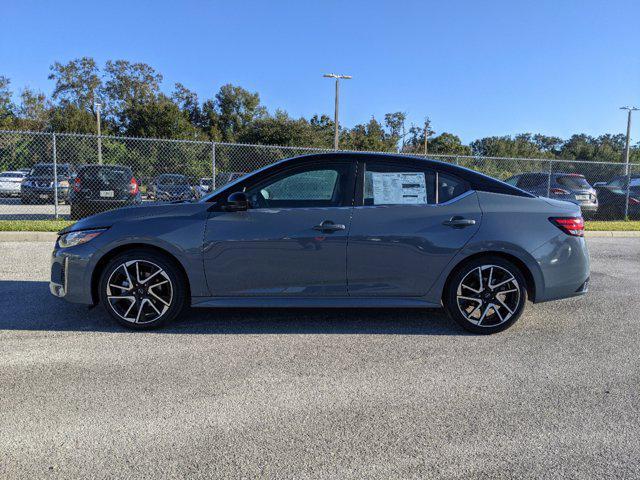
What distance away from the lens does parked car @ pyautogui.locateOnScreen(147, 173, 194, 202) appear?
1432 centimetres

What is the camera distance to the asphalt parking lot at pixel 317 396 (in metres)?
2.57

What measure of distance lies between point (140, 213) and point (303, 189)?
1437 mm

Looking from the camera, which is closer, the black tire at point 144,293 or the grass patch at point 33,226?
the black tire at point 144,293

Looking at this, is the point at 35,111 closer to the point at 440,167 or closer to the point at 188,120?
the point at 188,120

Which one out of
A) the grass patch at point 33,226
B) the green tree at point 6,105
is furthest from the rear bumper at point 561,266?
the green tree at point 6,105

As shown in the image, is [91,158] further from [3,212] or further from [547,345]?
[547,345]

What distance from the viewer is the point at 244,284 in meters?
4.50

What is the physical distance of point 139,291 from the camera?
14.9ft

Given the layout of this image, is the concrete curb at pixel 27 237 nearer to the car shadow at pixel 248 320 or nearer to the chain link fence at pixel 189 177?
the chain link fence at pixel 189 177

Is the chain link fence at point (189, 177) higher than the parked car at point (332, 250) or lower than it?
higher

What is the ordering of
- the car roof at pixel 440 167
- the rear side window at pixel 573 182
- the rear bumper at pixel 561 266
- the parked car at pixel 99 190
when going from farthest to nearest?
the rear side window at pixel 573 182 < the parked car at pixel 99 190 < the car roof at pixel 440 167 < the rear bumper at pixel 561 266

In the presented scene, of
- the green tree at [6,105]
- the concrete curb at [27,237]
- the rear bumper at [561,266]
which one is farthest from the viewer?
the green tree at [6,105]

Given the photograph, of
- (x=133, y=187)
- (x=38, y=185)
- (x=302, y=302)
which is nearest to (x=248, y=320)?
(x=302, y=302)

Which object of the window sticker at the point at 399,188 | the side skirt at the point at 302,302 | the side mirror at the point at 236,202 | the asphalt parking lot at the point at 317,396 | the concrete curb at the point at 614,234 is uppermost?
the window sticker at the point at 399,188
